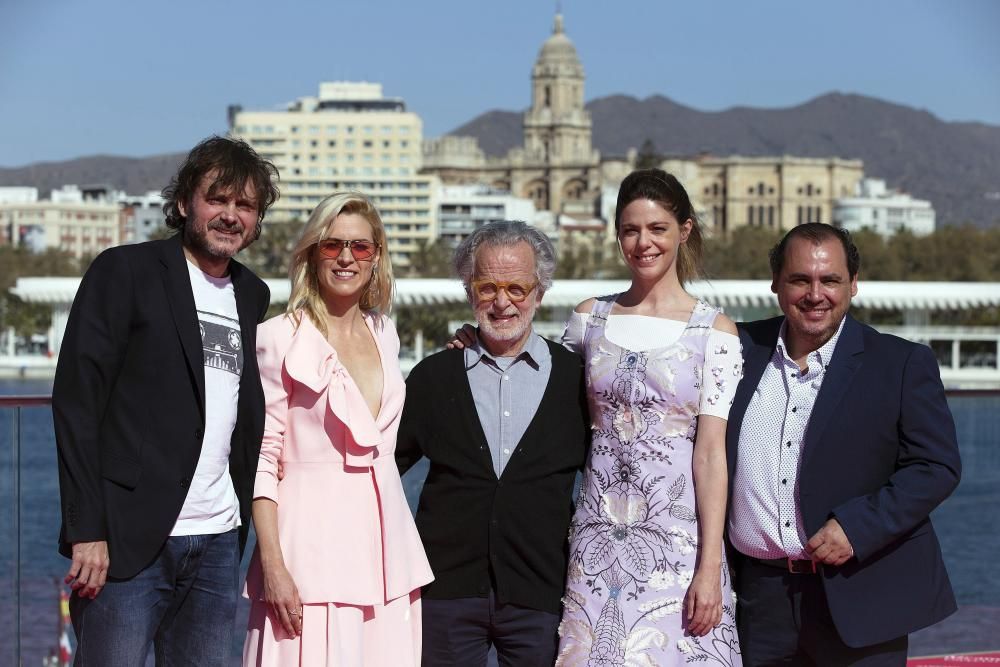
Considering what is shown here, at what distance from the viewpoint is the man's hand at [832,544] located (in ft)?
11.8

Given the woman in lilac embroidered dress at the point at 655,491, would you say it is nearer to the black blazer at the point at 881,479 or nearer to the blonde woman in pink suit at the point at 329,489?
the black blazer at the point at 881,479

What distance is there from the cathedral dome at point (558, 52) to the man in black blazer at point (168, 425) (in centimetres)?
13333

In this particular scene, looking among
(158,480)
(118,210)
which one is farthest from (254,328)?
(118,210)

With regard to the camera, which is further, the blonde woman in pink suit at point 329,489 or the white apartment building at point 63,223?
the white apartment building at point 63,223

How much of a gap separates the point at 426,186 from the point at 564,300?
6003 cm

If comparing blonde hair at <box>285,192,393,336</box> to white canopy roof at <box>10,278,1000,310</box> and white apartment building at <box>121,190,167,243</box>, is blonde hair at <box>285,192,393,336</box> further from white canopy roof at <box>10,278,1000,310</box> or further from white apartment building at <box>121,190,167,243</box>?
white apartment building at <box>121,190,167,243</box>

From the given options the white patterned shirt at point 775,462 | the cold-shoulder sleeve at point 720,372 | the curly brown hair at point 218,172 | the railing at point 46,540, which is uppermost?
the curly brown hair at point 218,172

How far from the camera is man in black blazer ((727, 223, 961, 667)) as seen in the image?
11.9 feet

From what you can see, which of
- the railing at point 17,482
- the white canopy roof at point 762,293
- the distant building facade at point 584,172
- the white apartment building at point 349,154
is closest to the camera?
the railing at point 17,482

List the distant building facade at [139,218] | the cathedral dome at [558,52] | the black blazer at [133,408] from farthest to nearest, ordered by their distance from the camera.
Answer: the cathedral dome at [558,52], the distant building facade at [139,218], the black blazer at [133,408]

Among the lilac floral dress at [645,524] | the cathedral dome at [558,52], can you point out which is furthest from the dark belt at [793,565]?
the cathedral dome at [558,52]

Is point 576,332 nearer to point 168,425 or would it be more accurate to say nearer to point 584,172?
point 168,425

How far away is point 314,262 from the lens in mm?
3666

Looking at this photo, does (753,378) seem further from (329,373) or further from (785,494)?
(329,373)
